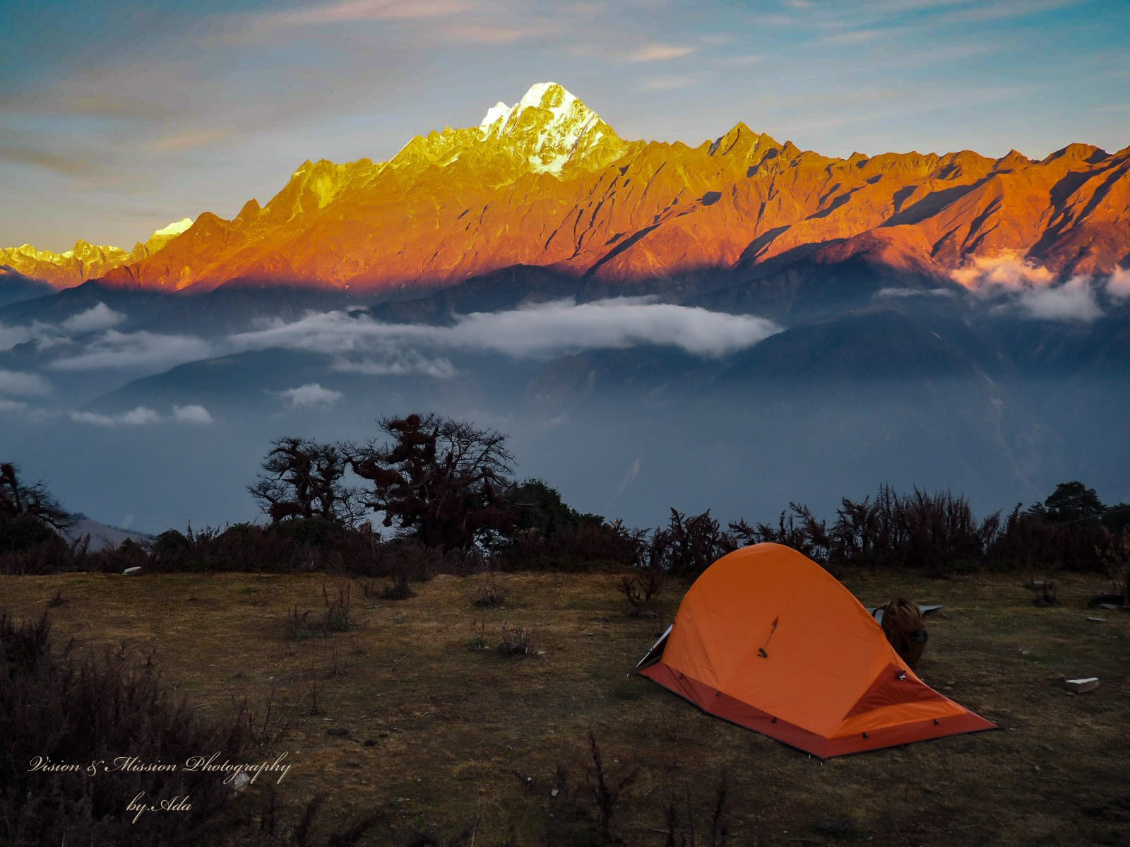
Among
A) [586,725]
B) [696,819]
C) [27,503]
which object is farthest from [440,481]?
[696,819]

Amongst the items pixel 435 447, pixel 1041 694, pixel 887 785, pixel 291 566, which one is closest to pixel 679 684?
pixel 887 785

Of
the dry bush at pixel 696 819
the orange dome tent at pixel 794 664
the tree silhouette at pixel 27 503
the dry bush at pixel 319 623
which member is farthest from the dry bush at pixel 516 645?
the tree silhouette at pixel 27 503

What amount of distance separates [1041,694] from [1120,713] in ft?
2.34

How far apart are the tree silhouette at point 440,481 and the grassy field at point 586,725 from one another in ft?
31.8

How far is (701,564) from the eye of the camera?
48.5 ft

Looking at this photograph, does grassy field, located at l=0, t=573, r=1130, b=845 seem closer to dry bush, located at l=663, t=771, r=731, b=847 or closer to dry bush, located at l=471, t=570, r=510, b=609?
dry bush, located at l=663, t=771, r=731, b=847

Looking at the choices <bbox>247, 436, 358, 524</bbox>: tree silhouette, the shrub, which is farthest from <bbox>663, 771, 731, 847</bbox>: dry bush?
<bbox>247, 436, 358, 524</bbox>: tree silhouette

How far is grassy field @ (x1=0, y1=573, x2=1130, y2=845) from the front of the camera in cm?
567

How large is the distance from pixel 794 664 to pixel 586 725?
7.01ft

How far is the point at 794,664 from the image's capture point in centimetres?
776

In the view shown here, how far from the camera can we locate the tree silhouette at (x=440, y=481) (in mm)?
22453

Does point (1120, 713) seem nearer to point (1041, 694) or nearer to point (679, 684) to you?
point (1041, 694)

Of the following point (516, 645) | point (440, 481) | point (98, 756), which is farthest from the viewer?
point (440, 481)

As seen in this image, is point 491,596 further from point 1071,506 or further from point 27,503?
point 1071,506
